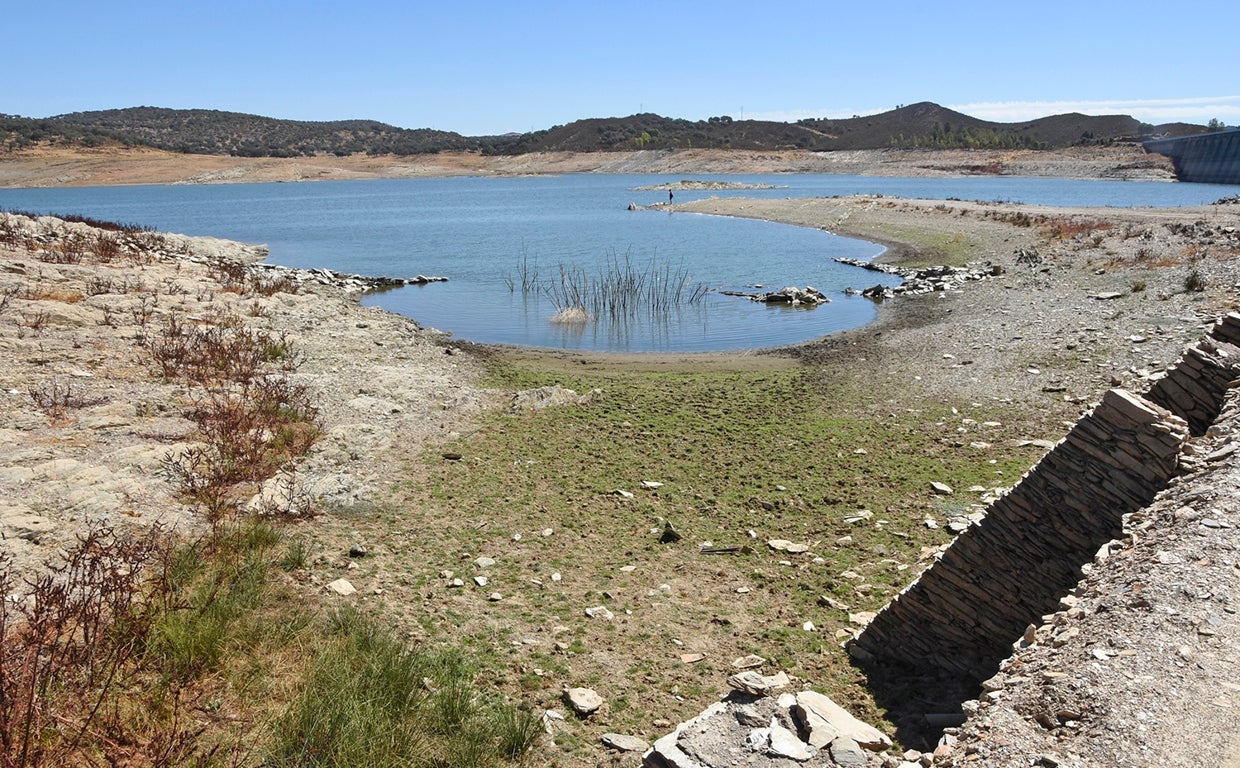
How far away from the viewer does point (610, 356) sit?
18.9 meters

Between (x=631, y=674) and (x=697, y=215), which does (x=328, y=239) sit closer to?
(x=697, y=215)

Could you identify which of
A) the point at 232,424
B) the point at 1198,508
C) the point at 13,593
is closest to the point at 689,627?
the point at 1198,508

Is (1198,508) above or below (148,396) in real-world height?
above

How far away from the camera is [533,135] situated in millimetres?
187875

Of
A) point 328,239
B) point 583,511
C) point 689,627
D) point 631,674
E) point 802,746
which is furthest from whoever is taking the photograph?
point 328,239

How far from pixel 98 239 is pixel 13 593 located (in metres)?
22.2

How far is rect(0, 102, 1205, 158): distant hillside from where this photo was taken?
13812cm

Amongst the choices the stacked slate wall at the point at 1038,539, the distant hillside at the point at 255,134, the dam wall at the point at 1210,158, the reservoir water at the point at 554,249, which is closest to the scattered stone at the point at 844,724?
the stacked slate wall at the point at 1038,539

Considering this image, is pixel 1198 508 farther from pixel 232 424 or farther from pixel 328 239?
pixel 328 239

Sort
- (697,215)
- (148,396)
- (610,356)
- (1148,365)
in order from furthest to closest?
(697,215), (610,356), (1148,365), (148,396)

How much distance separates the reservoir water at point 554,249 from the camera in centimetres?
2266

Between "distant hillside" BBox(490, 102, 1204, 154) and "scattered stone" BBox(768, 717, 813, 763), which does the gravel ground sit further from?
"distant hillside" BBox(490, 102, 1204, 154)

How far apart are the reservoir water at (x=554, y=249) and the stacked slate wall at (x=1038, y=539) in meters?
13.9

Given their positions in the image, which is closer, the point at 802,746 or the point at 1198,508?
the point at 802,746
